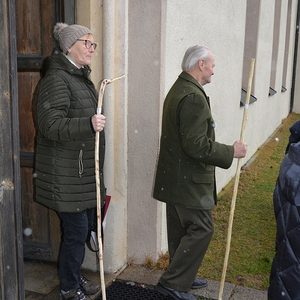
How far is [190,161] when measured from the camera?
11.1 feet

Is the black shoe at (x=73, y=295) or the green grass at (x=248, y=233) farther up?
the black shoe at (x=73, y=295)

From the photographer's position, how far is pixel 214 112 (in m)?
5.98

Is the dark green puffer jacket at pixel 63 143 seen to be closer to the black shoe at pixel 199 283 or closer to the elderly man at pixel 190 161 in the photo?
the elderly man at pixel 190 161

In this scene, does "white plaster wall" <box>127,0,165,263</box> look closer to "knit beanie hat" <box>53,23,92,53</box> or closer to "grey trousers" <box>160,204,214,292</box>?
"grey trousers" <box>160,204,214,292</box>

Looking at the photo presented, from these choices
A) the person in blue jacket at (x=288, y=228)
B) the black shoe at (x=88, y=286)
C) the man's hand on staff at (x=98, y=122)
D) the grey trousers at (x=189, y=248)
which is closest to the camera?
the person in blue jacket at (x=288, y=228)

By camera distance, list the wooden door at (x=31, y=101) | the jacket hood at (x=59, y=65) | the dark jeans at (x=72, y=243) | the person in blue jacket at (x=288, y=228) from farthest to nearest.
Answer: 1. the wooden door at (x=31, y=101)
2. the dark jeans at (x=72, y=243)
3. the jacket hood at (x=59, y=65)
4. the person in blue jacket at (x=288, y=228)

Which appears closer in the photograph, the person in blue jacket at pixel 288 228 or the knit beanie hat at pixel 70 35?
the person in blue jacket at pixel 288 228

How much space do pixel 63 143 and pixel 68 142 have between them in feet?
0.11

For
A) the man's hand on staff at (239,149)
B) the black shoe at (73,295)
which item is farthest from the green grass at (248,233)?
the man's hand on staff at (239,149)

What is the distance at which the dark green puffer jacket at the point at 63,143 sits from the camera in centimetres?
304

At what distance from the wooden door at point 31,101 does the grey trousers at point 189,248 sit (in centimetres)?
119

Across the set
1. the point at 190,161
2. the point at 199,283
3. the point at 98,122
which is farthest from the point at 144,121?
the point at 199,283

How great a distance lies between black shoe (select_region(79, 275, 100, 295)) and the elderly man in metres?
0.51

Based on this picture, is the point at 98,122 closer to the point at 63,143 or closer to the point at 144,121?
the point at 63,143
